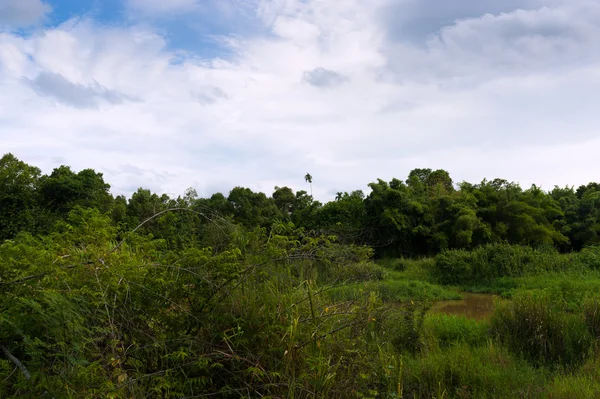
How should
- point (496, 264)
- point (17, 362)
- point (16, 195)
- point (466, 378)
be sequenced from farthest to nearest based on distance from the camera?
point (16, 195), point (496, 264), point (466, 378), point (17, 362)

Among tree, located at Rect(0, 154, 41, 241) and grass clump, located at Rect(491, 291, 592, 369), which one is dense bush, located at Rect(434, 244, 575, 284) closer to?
grass clump, located at Rect(491, 291, 592, 369)

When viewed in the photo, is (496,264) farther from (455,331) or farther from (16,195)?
(16,195)

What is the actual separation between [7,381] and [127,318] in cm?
72

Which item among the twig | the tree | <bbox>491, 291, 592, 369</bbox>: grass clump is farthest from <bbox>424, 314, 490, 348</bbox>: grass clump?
the tree

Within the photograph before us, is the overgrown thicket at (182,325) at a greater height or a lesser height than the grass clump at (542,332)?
greater

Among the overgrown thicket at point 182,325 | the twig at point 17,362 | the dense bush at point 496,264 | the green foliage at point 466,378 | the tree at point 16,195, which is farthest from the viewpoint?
the tree at point 16,195

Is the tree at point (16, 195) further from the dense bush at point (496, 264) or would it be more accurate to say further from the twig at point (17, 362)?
the twig at point (17, 362)

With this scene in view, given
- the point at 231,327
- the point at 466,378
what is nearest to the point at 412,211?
the point at 466,378

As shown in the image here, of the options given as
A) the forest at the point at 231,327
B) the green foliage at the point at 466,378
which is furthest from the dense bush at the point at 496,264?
the green foliage at the point at 466,378

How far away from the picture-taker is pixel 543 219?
23.8 meters

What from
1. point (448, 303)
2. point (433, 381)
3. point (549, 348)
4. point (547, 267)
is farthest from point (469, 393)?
point (547, 267)

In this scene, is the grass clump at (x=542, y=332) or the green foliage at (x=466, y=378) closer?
the green foliage at (x=466, y=378)

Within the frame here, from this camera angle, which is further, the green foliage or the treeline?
the treeline

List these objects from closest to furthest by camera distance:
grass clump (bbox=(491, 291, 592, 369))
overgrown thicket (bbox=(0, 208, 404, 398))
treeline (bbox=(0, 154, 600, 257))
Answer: overgrown thicket (bbox=(0, 208, 404, 398)) → grass clump (bbox=(491, 291, 592, 369)) → treeline (bbox=(0, 154, 600, 257))
